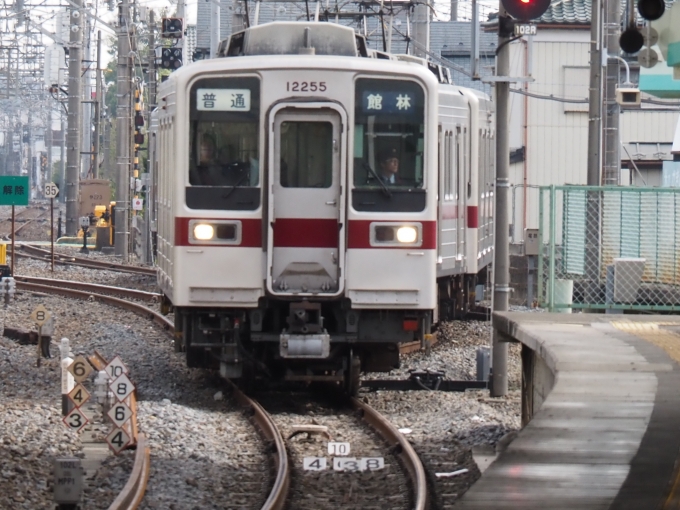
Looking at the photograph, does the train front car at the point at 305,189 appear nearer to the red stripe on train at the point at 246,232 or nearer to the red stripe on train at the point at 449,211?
the red stripe on train at the point at 246,232

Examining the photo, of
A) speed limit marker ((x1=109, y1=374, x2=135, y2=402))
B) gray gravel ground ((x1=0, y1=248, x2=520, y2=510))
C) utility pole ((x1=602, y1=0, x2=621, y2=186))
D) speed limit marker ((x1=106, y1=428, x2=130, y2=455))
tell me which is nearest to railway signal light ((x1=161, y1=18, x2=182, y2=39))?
gray gravel ground ((x1=0, y1=248, x2=520, y2=510))

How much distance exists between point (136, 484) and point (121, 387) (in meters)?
1.26

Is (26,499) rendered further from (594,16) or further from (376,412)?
(594,16)

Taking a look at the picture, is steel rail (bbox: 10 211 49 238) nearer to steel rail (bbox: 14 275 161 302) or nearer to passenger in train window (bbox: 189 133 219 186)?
steel rail (bbox: 14 275 161 302)

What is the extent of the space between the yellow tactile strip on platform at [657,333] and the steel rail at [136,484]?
124 inches

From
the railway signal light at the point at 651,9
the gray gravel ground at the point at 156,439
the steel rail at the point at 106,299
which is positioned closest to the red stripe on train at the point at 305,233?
the gray gravel ground at the point at 156,439

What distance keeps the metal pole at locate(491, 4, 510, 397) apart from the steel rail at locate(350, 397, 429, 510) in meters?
1.39

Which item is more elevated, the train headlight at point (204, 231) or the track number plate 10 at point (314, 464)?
the train headlight at point (204, 231)

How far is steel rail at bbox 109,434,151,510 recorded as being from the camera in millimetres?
6922

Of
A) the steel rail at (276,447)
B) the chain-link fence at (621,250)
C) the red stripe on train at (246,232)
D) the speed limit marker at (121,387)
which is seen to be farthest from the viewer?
the chain-link fence at (621,250)

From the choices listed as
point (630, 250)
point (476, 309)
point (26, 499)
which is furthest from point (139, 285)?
point (26, 499)

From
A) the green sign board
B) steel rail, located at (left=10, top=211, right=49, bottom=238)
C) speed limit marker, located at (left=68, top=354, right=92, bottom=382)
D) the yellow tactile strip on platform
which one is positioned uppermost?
the green sign board

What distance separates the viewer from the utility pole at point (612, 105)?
15.5 m

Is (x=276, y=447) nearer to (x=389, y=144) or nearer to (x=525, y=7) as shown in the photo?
(x=389, y=144)
